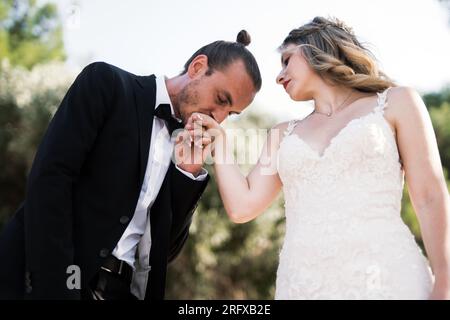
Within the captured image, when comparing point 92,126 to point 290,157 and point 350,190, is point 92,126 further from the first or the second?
point 350,190

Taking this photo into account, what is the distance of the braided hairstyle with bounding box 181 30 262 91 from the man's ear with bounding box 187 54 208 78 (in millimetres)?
28

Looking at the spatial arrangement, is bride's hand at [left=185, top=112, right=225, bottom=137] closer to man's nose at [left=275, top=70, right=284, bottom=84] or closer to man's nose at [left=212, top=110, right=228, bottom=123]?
man's nose at [left=212, top=110, right=228, bottom=123]

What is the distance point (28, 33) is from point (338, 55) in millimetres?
23714

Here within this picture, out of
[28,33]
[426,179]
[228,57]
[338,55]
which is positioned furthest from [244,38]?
[28,33]

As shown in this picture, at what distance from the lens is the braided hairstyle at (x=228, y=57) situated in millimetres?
3656

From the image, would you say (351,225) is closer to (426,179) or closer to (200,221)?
(426,179)

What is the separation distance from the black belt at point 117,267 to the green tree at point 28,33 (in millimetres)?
21937

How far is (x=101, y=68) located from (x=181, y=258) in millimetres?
7172

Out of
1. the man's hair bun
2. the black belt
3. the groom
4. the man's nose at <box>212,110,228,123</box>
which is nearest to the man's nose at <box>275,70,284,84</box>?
the man's nose at <box>212,110,228,123</box>

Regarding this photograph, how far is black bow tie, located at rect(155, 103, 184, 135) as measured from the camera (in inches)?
133

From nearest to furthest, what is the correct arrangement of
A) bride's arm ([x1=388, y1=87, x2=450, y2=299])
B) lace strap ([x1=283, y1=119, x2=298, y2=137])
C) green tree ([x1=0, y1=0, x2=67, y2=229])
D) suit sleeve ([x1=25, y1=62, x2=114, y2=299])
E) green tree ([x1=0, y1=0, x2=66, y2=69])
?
bride's arm ([x1=388, y1=87, x2=450, y2=299]) < suit sleeve ([x1=25, y1=62, x2=114, y2=299]) < lace strap ([x1=283, y1=119, x2=298, y2=137]) < green tree ([x1=0, y1=0, x2=67, y2=229]) < green tree ([x1=0, y1=0, x2=66, y2=69])

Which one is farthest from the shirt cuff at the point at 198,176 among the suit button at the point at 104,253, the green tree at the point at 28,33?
the green tree at the point at 28,33

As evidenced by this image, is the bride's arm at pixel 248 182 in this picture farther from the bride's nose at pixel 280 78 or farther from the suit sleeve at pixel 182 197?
the bride's nose at pixel 280 78
